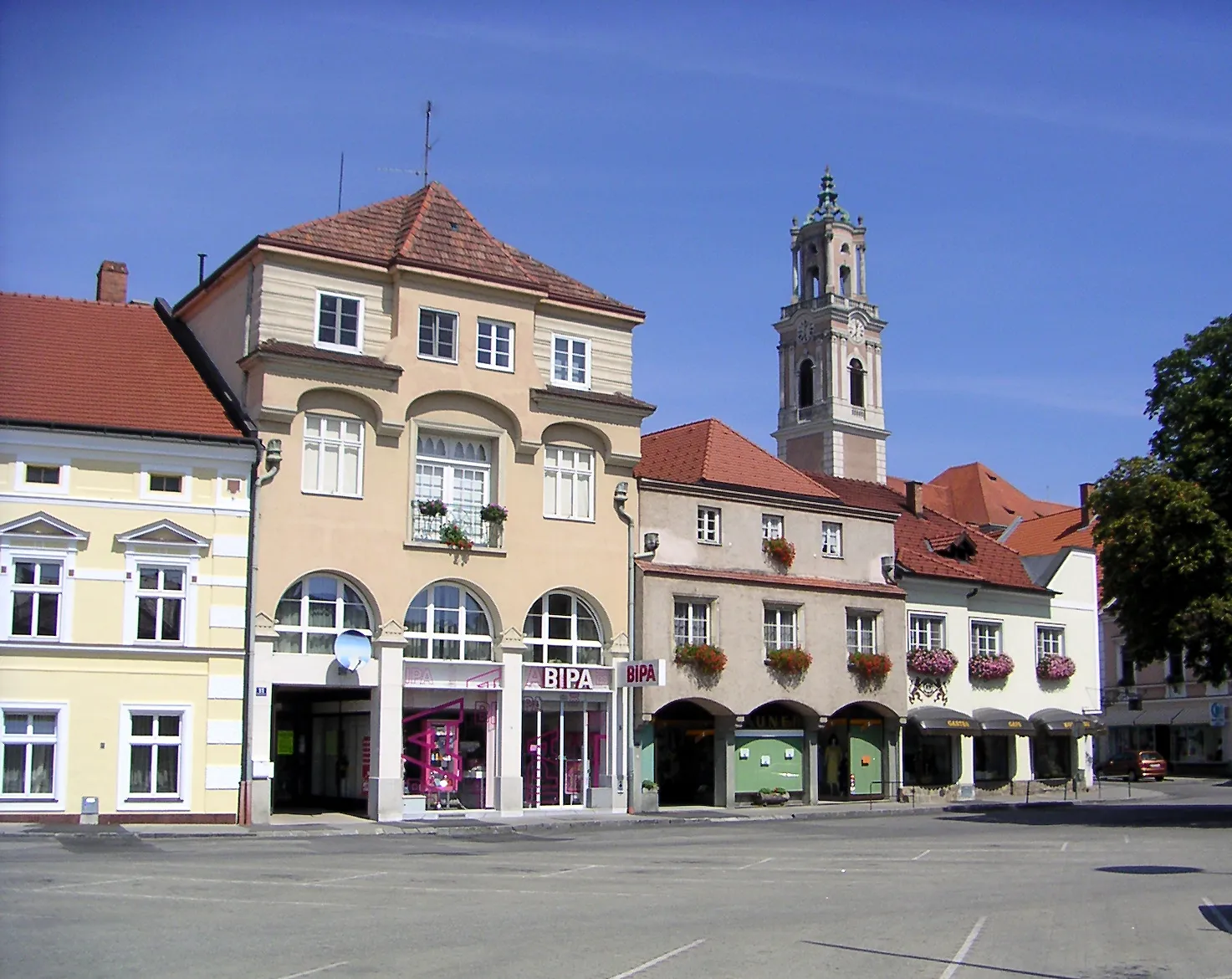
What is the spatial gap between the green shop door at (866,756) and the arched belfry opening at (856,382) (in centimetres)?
5996

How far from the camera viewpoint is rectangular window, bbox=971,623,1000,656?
47844 mm

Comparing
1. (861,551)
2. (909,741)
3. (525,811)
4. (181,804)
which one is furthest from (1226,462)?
(181,804)

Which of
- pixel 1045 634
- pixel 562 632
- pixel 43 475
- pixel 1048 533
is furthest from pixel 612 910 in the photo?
pixel 1048 533

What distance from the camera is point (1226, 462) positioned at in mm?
34906

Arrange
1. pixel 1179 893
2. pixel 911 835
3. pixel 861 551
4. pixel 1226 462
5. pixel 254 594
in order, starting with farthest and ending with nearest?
pixel 861 551, pixel 1226 462, pixel 254 594, pixel 911 835, pixel 1179 893

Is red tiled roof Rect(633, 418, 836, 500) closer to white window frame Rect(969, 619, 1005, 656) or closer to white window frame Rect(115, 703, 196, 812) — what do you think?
white window frame Rect(969, 619, 1005, 656)

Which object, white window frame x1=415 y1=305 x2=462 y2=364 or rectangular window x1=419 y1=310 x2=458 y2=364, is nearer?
white window frame x1=415 y1=305 x2=462 y2=364

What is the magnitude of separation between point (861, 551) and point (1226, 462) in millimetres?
11926

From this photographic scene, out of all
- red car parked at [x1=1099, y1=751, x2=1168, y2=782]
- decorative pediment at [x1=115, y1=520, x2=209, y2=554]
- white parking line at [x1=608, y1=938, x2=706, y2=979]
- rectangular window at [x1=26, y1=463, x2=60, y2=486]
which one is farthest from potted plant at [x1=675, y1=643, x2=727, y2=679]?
red car parked at [x1=1099, y1=751, x2=1168, y2=782]

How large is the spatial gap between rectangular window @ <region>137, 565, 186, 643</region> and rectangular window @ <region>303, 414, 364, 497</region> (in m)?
3.57

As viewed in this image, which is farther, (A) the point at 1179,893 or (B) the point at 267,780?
(B) the point at 267,780

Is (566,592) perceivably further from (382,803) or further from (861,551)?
(861,551)

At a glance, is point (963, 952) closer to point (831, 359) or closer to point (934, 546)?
point (934, 546)

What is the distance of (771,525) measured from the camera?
42.1m
